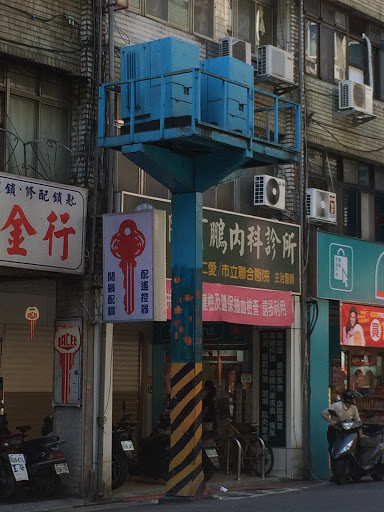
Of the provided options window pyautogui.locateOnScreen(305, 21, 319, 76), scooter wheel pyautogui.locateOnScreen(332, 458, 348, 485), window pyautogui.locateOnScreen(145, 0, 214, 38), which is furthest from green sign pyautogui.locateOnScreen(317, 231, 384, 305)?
window pyautogui.locateOnScreen(145, 0, 214, 38)

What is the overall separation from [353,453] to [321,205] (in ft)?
16.4

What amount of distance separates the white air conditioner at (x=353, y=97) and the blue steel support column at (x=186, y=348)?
287 inches

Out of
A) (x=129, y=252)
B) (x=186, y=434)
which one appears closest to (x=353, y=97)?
(x=129, y=252)

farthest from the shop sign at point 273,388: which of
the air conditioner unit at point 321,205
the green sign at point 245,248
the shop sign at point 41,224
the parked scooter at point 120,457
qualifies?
the shop sign at point 41,224

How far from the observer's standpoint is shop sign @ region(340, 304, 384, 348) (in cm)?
2027

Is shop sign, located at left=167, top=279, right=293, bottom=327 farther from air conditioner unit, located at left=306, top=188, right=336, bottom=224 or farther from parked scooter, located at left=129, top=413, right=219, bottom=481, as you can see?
parked scooter, located at left=129, top=413, right=219, bottom=481

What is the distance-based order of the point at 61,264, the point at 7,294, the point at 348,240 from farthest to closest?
1. the point at 348,240
2. the point at 7,294
3. the point at 61,264

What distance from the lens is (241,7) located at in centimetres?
1953

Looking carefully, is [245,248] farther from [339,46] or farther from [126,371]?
[339,46]

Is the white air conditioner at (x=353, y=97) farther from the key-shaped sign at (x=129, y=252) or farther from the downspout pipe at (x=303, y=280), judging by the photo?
the key-shaped sign at (x=129, y=252)

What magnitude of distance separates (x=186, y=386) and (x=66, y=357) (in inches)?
101

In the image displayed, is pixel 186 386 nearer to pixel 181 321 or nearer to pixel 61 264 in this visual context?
pixel 181 321

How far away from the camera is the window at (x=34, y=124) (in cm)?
1541

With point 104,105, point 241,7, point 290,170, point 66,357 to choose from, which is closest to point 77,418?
point 66,357
